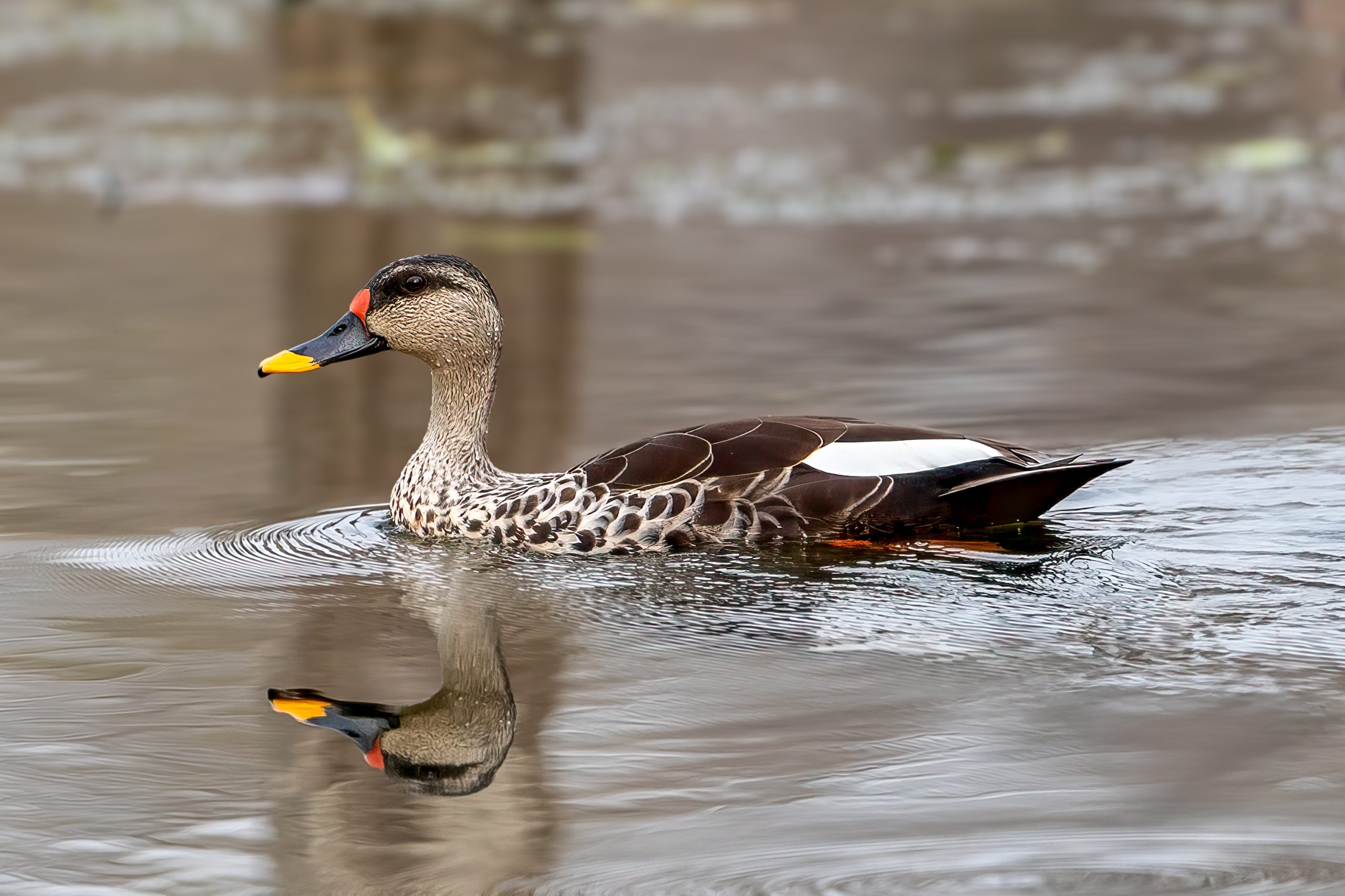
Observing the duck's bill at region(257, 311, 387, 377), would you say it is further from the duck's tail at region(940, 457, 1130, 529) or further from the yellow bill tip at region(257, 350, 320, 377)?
the duck's tail at region(940, 457, 1130, 529)

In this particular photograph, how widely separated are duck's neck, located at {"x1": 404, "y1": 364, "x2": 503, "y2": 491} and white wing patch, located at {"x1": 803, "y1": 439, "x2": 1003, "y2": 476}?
4.64 feet

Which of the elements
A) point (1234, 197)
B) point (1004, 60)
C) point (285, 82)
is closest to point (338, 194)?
point (285, 82)

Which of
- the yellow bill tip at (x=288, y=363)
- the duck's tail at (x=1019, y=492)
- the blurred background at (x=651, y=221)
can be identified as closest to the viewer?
the duck's tail at (x=1019, y=492)

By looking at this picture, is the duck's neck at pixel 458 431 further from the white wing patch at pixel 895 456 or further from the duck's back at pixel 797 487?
the white wing patch at pixel 895 456

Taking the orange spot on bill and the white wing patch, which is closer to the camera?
the white wing patch

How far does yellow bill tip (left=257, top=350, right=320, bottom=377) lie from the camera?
708 cm

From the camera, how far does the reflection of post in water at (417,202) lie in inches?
365

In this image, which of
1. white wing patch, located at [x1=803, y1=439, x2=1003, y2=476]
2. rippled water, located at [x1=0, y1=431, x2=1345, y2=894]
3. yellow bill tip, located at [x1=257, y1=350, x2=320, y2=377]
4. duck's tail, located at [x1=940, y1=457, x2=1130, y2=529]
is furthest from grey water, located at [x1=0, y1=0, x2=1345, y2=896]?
yellow bill tip, located at [x1=257, y1=350, x2=320, y2=377]

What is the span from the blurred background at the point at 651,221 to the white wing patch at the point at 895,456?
1.84 metres

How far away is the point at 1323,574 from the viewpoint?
19.5 feet

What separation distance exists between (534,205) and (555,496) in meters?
9.93

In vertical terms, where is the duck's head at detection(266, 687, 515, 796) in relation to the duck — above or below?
below

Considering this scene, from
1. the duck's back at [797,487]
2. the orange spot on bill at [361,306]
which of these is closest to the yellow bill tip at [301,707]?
the duck's back at [797,487]

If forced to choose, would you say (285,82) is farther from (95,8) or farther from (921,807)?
(921,807)
